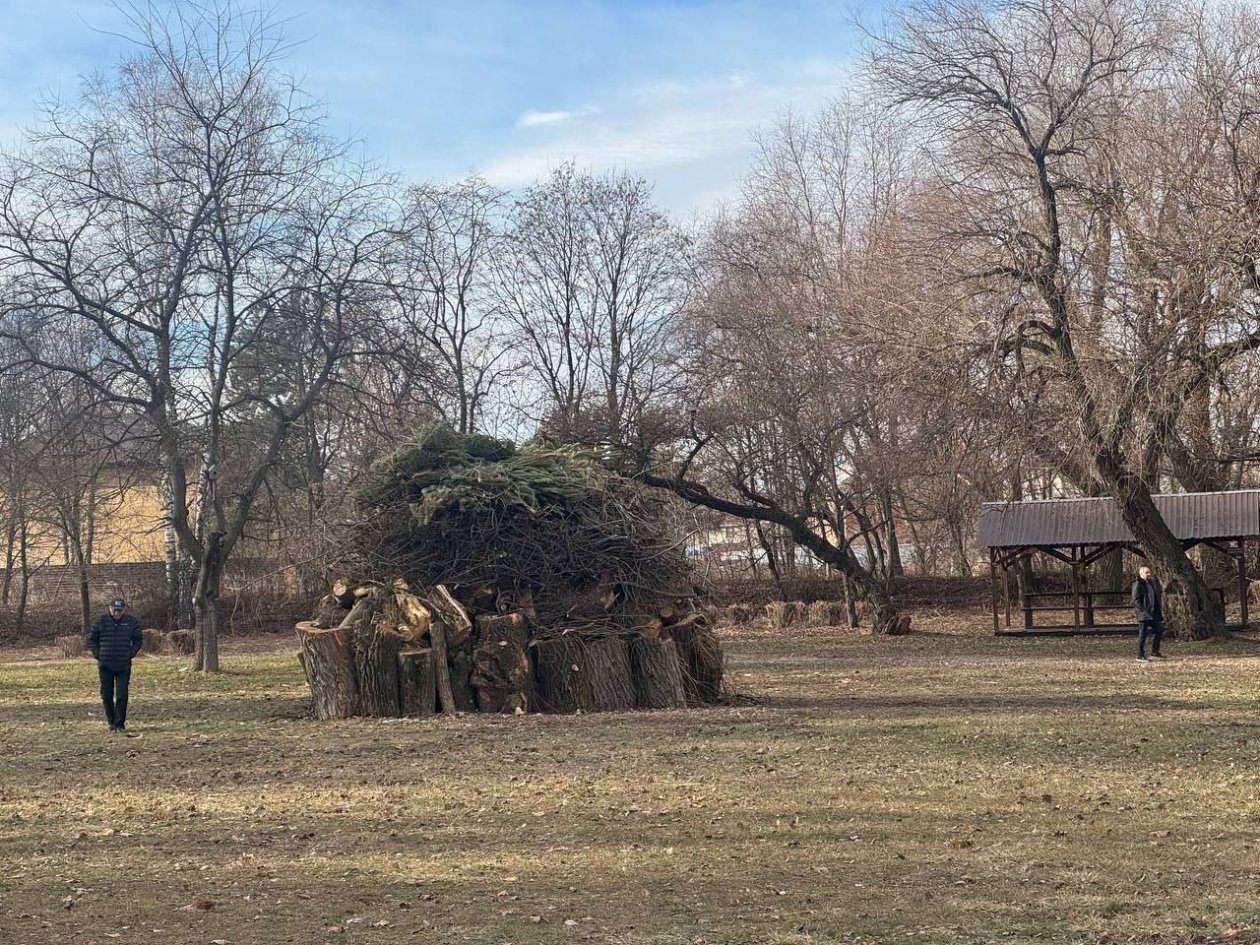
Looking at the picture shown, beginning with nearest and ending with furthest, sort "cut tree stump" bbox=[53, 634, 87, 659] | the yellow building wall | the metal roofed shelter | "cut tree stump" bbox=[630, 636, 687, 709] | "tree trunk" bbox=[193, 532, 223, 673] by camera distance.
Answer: "cut tree stump" bbox=[630, 636, 687, 709], "tree trunk" bbox=[193, 532, 223, 673], the metal roofed shelter, "cut tree stump" bbox=[53, 634, 87, 659], the yellow building wall

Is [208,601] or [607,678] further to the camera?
[208,601]

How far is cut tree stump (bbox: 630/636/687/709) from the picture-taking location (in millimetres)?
17172

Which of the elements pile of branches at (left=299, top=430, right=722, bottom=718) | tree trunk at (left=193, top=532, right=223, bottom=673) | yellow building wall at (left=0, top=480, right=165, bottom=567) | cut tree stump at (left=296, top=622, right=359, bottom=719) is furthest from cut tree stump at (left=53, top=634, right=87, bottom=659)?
cut tree stump at (left=296, top=622, right=359, bottom=719)

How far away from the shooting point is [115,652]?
Result: 15.8m

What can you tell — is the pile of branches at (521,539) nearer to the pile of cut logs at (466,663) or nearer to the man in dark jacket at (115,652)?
the pile of cut logs at (466,663)

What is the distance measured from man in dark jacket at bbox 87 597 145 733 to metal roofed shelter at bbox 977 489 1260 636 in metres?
19.8

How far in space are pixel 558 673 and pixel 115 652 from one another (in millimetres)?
4967

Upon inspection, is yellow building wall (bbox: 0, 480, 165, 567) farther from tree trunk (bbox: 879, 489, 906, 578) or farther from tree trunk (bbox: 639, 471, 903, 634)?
tree trunk (bbox: 879, 489, 906, 578)

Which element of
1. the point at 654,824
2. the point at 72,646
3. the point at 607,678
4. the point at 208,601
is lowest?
the point at 654,824

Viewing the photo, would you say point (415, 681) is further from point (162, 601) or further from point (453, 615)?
point (162, 601)

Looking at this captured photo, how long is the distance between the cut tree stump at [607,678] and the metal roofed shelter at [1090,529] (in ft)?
50.8

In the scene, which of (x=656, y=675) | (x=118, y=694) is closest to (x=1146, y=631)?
(x=656, y=675)

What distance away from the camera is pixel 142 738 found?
595 inches

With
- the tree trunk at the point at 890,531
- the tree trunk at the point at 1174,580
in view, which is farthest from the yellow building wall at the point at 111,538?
the tree trunk at the point at 1174,580
